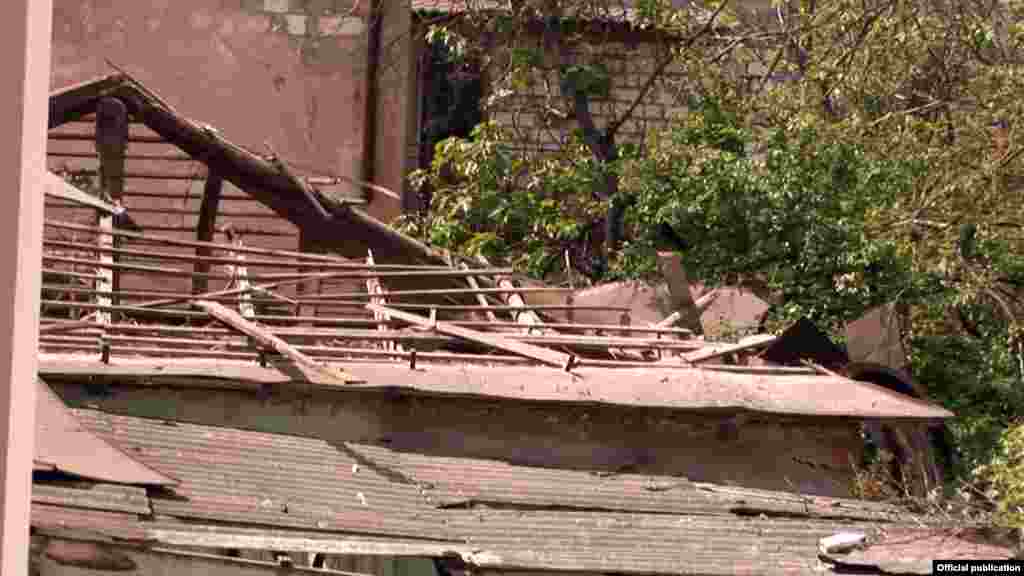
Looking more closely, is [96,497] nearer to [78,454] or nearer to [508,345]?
[78,454]

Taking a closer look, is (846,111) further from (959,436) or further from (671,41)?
(959,436)

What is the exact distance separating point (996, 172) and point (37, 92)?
395 inches

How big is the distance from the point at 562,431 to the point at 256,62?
9.72 meters

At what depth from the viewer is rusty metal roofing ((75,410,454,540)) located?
8469 mm

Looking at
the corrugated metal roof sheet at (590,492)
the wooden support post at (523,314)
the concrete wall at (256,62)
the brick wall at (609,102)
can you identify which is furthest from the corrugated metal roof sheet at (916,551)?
the concrete wall at (256,62)

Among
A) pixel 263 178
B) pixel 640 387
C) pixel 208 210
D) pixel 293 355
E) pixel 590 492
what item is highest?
pixel 263 178

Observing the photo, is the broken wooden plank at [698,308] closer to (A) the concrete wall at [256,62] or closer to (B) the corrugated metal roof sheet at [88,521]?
(B) the corrugated metal roof sheet at [88,521]

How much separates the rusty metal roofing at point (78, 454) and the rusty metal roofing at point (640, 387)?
171cm

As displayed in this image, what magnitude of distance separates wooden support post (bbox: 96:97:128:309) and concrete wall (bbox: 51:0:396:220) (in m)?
5.37

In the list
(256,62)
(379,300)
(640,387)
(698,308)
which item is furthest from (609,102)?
(640,387)

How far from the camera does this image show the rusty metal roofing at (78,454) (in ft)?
26.0

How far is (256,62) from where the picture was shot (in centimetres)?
1952

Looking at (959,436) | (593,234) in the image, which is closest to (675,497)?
(959,436)

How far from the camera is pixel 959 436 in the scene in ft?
46.9
